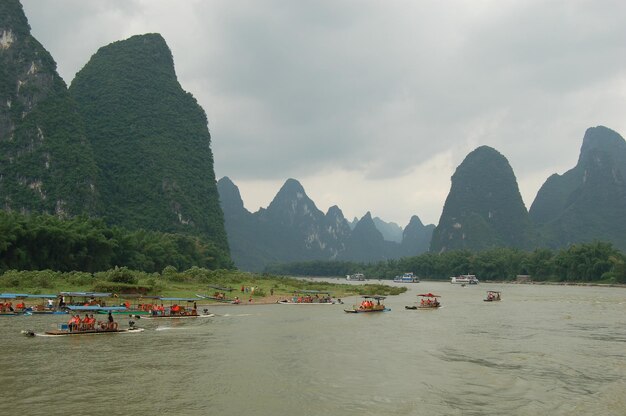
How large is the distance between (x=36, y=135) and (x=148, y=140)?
95.6 ft

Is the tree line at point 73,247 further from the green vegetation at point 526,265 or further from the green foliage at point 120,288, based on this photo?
the green vegetation at point 526,265

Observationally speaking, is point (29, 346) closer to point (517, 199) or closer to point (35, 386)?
point (35, 386)

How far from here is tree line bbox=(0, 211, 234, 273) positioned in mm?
50906

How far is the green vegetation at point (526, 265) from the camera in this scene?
93.1 meters

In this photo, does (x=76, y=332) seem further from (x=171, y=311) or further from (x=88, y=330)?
(x=171, y=311)

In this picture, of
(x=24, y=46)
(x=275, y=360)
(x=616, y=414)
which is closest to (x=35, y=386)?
(x=275, y=360)

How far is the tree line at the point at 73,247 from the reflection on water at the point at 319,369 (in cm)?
2155

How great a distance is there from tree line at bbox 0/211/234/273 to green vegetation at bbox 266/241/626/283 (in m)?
71.7

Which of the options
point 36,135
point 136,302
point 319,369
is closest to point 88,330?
point 319,369

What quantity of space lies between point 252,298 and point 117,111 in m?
87.9

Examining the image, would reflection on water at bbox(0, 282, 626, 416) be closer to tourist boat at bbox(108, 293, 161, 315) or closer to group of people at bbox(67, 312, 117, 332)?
group of people at bbox(67, 312, 117, 332)

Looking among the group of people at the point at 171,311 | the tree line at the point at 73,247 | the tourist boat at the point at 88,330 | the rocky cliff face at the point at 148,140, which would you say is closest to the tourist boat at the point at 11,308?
the group of people at the point at 171,311

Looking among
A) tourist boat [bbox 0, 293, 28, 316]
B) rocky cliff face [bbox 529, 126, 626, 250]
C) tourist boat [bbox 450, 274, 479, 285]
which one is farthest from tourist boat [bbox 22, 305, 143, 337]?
rocky cliff face [bbox 529, 126, 626, 250]

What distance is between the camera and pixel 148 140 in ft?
398
